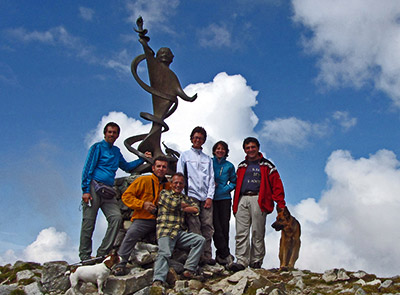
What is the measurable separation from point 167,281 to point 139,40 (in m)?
6.45

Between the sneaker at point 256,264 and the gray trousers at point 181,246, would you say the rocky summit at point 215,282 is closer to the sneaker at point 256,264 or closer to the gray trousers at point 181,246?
the sneaker at point 256,264

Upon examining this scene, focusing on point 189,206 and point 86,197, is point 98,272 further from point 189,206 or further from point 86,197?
point 189,206

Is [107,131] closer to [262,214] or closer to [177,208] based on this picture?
[177,208]

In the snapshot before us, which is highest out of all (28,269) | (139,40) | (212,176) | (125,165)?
(139,40)

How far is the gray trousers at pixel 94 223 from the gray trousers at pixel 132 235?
3.37 feet

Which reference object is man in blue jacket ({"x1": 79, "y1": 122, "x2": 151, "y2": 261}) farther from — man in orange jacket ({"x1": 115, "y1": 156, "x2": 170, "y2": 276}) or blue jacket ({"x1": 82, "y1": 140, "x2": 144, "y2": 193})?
man in orange jacket ({"x1": 115, "y1": 156, "x2": 170, "y2": 276})

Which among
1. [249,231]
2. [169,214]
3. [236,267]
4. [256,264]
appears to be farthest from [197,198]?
[256,264]

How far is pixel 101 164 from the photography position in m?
9.43

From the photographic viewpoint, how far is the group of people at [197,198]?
8180 millimetres

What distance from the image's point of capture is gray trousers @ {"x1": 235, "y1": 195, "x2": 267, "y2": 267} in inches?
352

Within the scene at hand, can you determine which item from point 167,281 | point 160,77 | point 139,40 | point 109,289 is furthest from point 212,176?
point 139,40

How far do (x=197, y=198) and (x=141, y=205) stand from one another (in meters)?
1.23

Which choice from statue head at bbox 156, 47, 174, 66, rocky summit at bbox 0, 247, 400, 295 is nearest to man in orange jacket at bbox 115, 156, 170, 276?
rocky summit at bbox 0, 247, 400, 295

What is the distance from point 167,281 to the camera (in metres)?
8.03
